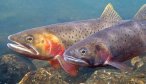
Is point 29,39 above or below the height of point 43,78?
above

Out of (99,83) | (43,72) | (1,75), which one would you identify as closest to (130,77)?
(99,83)

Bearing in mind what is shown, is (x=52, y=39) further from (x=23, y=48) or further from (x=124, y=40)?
(x=124, y=40)

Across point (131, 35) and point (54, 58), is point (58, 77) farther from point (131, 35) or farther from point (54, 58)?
point (131, 35)

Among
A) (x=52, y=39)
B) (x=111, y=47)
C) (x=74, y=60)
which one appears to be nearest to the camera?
(x=74, y=60)

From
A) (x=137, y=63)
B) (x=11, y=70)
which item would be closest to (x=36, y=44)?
(x=137, y=63)

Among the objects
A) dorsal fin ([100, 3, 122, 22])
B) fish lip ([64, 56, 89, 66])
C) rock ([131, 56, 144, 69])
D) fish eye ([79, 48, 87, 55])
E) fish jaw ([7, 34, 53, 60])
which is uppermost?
dorsal fin ([100, 3, 122, 22])

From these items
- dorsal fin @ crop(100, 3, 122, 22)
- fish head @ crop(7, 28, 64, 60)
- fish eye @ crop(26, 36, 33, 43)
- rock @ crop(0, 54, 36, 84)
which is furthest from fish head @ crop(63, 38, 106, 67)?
rock @ crop(0, 54, 36, 84)

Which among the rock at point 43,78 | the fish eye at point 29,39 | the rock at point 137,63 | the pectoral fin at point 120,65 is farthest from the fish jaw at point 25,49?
the rock at point 137,63

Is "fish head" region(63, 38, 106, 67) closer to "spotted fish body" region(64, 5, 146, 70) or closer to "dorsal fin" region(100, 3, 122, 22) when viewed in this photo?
"spotted fish body" region(64, 5, 146, 70)
